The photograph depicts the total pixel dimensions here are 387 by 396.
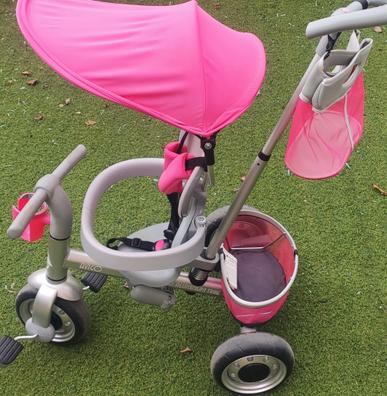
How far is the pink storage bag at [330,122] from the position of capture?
107 cm

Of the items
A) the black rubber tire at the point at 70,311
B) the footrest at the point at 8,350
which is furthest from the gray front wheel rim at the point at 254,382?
the footrest at the point at 8,350

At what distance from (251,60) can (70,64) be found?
42 centimetres

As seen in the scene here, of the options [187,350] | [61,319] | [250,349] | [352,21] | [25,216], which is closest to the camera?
[352,21]

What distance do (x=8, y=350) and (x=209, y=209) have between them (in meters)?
0.93

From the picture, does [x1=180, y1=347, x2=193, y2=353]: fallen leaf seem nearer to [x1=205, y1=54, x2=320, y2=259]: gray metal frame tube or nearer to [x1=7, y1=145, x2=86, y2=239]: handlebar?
[x1=205, y1=54, x2=320, y2=259]: gray metal frame tube

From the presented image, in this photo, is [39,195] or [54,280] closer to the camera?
[39,195]

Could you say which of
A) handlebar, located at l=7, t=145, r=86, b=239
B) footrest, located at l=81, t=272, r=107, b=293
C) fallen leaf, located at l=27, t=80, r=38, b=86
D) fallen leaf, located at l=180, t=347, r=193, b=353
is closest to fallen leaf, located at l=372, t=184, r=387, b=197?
fallen leaf, located at l=180, t=347, r=193, b=353

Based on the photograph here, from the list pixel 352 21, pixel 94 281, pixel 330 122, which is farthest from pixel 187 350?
pixel 352 21

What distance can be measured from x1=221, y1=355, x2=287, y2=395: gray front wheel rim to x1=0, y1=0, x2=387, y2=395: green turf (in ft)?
0.25

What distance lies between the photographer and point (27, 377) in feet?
5.55

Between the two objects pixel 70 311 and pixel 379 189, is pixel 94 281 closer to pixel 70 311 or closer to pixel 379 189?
pixel 70 311

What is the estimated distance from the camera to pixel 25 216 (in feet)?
4.03

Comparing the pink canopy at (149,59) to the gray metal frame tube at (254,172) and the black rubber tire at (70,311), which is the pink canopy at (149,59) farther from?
the black rubber tire at (70,311)

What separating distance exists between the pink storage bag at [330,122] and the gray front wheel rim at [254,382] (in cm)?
68
